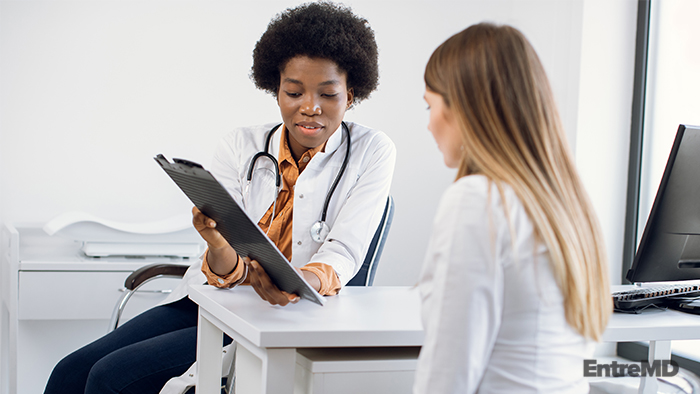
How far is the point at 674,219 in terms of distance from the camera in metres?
1.13

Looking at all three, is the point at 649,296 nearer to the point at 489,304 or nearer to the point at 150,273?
the point at 489,304

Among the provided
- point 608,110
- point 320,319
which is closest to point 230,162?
point 320,319

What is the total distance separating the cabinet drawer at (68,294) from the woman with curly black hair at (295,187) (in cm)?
71

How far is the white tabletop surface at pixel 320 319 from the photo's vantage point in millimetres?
833

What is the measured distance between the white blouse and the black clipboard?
32 centimetres

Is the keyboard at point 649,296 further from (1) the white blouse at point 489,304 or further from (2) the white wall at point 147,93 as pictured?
(2) the white wall at point 147,93

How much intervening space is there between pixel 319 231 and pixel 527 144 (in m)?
0.76

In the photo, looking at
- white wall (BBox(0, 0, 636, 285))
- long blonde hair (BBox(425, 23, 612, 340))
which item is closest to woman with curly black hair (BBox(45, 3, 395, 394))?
long blonde hair (BBox(425, 23, 612, 340))

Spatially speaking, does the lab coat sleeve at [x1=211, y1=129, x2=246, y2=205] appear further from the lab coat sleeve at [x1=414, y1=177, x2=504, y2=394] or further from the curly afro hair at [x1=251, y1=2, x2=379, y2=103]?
the lab coat sleeve at [x1=414, y1=177, x2=504, y2=394]

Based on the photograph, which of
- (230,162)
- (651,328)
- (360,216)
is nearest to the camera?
(651,328)

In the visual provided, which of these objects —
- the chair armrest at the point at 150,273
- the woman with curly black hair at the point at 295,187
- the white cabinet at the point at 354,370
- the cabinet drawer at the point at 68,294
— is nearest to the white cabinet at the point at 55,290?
the cabinet drawer at the point at 68,294

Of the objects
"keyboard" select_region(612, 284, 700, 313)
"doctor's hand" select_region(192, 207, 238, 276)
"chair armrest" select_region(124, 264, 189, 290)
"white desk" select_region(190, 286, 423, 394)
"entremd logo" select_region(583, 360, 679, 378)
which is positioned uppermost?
"doctor's hand" select_region(192, 207, 238, 276)

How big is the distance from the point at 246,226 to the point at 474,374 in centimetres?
42

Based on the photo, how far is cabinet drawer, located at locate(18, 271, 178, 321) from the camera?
2043mm
